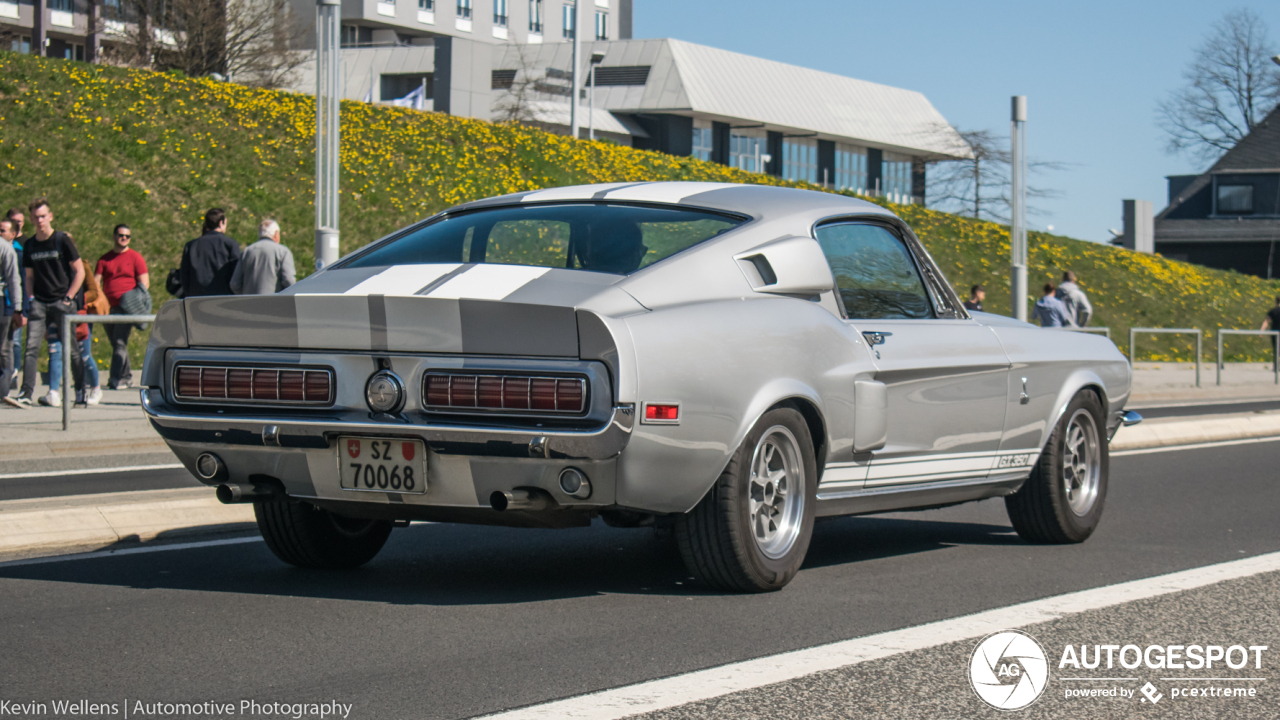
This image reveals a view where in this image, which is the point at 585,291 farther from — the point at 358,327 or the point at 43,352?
the point at 43,352

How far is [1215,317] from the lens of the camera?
45.6m

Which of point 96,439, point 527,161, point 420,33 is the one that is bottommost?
point 96,439

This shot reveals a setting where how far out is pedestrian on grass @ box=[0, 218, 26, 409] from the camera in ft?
44.9

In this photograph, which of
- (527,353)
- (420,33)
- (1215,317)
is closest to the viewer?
(527,353)

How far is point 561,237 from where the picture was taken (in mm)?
5582

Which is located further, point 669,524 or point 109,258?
point 109,258

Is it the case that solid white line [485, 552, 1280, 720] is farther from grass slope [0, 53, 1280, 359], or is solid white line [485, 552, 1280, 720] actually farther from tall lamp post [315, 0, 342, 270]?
grass slope [0, 53, 1280, 359]

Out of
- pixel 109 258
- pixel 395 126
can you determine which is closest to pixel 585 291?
pixel 109 258

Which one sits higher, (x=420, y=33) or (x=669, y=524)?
(x=420, y=33)

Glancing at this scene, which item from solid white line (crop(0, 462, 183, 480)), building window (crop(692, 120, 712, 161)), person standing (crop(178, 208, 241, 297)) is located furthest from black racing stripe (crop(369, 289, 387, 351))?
building window (crop(692, 120, 712, 161))

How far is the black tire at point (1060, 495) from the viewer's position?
6.96m

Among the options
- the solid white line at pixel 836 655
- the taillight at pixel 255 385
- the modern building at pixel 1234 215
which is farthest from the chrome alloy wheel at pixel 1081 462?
the modern building at pixel 1234 215

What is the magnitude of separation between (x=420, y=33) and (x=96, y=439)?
202 feet

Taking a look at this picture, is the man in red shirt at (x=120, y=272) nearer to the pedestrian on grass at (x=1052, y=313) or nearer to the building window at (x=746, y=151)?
the pedestrian on grass at (x=1052, y=313)
